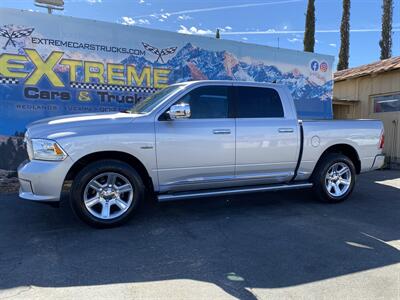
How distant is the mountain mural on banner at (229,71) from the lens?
9.88m

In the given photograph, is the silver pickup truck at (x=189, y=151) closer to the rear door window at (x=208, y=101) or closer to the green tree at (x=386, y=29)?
the rear door window at (x=208, y=101)

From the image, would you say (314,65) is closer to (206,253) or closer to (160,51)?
(160,51)

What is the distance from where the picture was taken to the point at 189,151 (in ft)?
18.0

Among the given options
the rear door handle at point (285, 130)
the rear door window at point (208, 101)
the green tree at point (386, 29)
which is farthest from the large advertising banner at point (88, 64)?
the green tree at point (386, 29)

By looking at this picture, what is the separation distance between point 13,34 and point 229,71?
5.34 meters

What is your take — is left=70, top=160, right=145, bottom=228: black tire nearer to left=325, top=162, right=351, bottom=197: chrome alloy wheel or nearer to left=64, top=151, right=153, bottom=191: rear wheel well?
left=64, top=151, right=153, bottom=191: rear wheel well

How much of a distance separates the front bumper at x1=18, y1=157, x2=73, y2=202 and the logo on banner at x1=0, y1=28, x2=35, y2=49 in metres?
4.34

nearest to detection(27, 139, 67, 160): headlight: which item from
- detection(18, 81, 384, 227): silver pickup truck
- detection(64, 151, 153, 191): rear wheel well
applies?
detection(18, 81, 384, 227): silver pickup truck

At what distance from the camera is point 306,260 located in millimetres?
4160

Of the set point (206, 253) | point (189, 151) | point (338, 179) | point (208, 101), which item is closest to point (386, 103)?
point (338, 179)

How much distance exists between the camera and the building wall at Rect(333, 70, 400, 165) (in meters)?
12.8

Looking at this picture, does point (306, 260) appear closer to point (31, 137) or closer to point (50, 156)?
point (50, 156)

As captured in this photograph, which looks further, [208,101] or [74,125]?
[208,101]

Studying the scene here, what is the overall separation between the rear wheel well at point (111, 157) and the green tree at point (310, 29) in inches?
726
